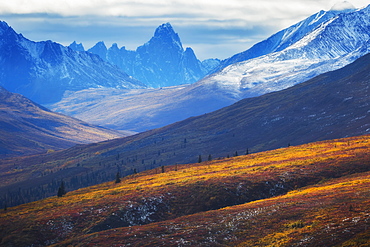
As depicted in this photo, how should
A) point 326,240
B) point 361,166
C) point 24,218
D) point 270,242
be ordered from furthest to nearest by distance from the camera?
1. point 361,166
2. point 24,218
3. point 270,242
4. point 326,240

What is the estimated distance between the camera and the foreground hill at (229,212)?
58312 mm

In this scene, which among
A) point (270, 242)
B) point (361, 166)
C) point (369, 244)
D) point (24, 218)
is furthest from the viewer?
point (361, 166)

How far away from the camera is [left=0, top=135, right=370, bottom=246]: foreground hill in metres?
58.3

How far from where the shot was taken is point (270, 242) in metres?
55.9

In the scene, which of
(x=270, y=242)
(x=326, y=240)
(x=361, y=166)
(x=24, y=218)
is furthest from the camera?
(x=361, y=166)

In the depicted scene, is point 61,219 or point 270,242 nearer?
point 270,242

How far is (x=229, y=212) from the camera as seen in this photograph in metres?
73.1

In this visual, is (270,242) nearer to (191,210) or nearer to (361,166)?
(191,210)

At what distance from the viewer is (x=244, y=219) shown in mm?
66875

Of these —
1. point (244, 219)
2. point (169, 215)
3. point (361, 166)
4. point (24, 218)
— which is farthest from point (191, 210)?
point (361, 166)

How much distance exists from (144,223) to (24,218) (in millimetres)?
24784

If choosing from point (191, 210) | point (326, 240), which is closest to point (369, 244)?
point (326, 240)

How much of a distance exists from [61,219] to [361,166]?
2492 inches

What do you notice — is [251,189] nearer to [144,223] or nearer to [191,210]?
[191,210]
